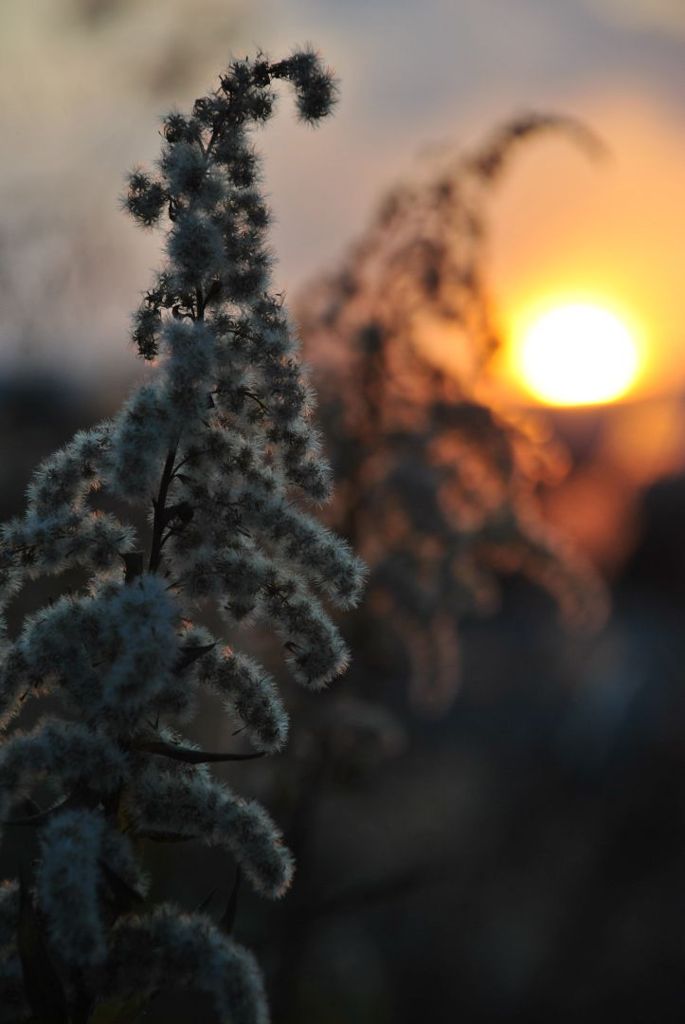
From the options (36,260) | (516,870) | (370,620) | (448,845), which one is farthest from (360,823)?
(36,260)

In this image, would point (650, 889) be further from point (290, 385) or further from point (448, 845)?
point (290, 385)

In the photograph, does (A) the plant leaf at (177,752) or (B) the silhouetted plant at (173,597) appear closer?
(B) the silhouetted plant at (173,597)

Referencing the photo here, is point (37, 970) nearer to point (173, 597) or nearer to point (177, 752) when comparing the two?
point (177, 752)

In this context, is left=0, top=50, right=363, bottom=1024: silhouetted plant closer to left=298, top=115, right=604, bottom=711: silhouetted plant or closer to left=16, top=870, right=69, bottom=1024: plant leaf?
left=16, top=870, right=69, bottom=1024: plant leaf

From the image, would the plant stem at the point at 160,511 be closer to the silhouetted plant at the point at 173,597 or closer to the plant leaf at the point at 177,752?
the silhouetted plant at the point at 173,597

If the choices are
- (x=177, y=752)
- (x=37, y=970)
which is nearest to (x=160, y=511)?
(x=177, y=752)

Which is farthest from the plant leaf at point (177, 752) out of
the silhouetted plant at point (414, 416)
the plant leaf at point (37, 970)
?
the silhouetted plant at point (414, 416)
